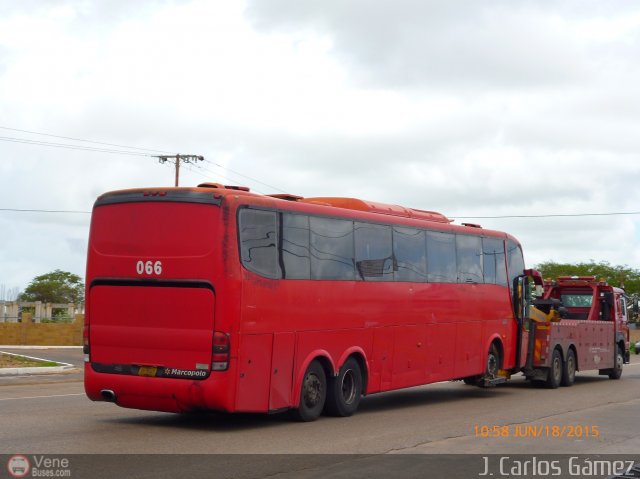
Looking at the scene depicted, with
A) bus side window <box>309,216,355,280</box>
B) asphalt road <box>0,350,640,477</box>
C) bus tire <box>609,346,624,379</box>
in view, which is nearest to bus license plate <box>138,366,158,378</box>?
asphalt road <box>0,350,640,477</box>

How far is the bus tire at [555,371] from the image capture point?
2400cm

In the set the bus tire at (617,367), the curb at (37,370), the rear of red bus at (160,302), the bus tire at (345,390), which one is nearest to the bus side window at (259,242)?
the rear of red bus at (160,302)

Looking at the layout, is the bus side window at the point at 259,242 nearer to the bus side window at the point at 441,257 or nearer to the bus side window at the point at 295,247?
the bus side window at the point at 295,247

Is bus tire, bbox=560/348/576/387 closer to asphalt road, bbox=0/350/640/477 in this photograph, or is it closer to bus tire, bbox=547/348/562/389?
bus tire, bbox=547/348/562/389

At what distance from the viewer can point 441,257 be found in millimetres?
19281

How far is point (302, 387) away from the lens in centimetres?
1486

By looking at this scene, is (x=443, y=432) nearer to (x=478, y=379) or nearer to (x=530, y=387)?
(x=478, y=379)

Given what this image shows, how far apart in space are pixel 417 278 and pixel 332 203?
7.71 feet

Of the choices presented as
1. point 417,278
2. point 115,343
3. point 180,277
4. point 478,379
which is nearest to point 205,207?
point 180,277

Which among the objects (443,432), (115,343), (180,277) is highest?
(180,277)

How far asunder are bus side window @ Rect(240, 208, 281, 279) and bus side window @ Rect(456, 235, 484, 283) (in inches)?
267

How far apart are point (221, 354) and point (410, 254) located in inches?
231

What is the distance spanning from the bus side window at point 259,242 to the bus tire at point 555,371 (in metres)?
11.9
